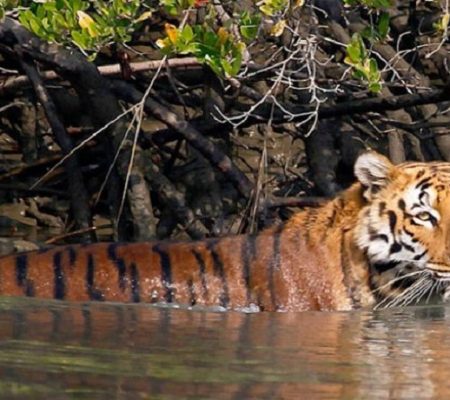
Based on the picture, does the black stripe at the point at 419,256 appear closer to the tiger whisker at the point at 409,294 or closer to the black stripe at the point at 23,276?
the tiger whisker at the point at 409,294

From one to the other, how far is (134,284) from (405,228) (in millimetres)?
1252

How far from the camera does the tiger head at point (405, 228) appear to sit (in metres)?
7.58

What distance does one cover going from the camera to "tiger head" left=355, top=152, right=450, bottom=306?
758 centimetres

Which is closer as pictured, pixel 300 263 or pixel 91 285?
pixel 91 285

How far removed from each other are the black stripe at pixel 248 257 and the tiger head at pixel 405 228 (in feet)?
1.58

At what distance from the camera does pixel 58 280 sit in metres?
7.51

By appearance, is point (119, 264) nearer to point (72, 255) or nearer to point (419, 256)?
point (72, 255)

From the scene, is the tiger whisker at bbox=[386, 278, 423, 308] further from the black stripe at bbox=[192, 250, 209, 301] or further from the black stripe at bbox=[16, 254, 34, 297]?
the black stripe at bbox=[16, 254, 34, 297]

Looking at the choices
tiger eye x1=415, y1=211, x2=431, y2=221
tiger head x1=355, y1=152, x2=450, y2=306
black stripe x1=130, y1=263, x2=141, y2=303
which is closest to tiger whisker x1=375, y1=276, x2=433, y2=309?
tiger head x1=355, y1=152, x2=450, y2=306

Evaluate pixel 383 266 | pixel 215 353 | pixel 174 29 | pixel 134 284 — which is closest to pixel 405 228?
pixel 383 266

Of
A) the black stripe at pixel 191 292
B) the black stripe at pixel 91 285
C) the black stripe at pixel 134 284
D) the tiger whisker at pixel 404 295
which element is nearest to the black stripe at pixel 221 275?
the black stripe at pixel 191 292

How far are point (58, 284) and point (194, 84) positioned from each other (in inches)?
132

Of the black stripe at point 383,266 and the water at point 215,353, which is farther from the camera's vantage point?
the black stripe at point 383,266

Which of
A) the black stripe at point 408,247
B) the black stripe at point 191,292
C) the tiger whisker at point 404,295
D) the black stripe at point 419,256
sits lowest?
the tiger whisker at point 404,295
